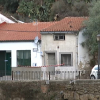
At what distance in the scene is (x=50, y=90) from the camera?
18859 mm

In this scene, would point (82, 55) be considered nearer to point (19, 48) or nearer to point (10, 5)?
point (19, 48)

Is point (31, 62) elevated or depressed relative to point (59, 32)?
depressed

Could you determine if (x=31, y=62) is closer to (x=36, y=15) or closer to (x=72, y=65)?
(x=72, y=65)

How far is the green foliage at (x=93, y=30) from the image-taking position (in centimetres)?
2833

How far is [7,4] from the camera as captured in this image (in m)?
54.7

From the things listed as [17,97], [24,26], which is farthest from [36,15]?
[17,97]

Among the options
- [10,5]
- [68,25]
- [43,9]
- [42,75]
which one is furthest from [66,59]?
[10,5]

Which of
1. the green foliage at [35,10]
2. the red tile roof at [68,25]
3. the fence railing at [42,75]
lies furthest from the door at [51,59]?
the green foliage at [35,10]

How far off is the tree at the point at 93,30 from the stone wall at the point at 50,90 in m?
10.1

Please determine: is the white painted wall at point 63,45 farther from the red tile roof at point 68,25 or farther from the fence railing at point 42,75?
the fence railing at point 42,75

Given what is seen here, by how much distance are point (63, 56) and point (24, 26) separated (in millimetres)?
5235

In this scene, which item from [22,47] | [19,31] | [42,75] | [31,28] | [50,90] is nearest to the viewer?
[50,90]

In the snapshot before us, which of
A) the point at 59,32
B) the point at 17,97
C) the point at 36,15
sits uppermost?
the point at 36,15

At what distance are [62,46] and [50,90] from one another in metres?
11.4
